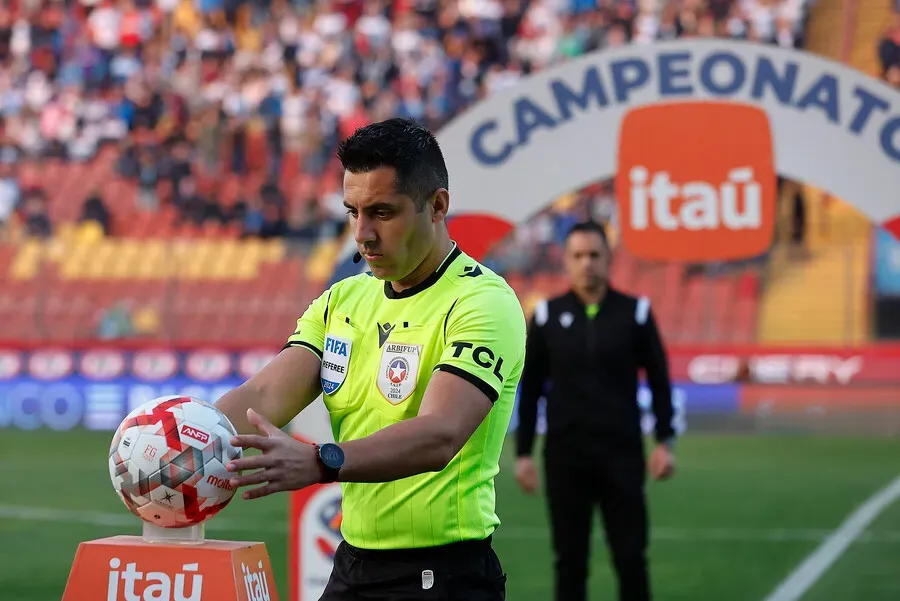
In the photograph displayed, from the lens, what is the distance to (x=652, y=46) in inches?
273

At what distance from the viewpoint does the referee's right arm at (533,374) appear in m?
7.27

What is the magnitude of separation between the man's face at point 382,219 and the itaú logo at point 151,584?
38.7 inches

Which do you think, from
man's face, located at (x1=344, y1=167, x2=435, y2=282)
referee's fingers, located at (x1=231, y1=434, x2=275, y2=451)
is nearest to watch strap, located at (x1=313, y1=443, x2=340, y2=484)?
referee's fingers, located at (x1=231, y1=434, x2=275, y2=451)

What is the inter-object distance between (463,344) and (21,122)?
829 inches

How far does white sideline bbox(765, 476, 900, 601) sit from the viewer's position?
340 inches

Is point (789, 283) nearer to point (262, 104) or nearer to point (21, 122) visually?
point (262, 104)

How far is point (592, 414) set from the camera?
7.03 meters

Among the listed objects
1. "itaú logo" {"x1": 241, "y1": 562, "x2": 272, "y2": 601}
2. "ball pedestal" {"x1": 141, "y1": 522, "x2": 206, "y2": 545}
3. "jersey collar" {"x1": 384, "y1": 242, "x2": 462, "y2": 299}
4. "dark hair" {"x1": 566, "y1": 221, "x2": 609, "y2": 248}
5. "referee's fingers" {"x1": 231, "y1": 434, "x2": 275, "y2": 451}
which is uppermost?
"dark hair" {"x1": 566, "y1": 221, "x2": 609, "y2": 248}

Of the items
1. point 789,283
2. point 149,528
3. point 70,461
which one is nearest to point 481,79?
point 789,283

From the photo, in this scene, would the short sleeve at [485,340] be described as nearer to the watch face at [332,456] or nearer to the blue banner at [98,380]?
the watch face at [332,456]

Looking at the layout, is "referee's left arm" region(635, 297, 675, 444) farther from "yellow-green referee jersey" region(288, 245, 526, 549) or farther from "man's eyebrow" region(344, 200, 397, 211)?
"man's eyebrow" region(344, 200, 397, 211)

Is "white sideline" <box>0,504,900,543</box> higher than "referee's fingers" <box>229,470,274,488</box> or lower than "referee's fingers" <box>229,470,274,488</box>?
lower

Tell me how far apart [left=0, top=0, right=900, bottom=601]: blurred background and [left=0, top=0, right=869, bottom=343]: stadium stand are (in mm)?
41

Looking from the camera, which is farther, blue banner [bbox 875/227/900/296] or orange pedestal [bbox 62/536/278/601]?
blue banner [bbox 875/227/900/296]
